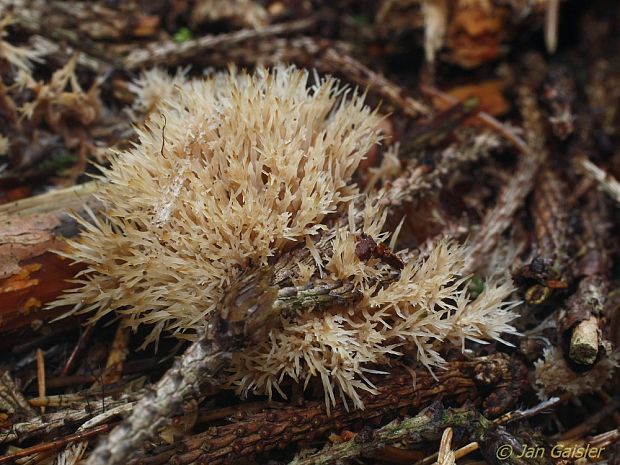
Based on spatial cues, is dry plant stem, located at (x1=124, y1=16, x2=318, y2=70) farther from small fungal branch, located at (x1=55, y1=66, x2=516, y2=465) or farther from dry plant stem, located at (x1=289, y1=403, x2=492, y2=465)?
dry plant stem, located at (x1=289, y1=403, x2=492, y2=465)

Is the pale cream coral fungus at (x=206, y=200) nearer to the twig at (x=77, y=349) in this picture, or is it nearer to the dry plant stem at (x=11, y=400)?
the twig at (x=77, y=349)

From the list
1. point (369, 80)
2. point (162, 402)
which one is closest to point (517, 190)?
point (369, 80)

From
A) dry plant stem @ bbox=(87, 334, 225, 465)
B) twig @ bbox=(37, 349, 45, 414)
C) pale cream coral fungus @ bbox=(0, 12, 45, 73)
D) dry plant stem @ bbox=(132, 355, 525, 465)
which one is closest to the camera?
dry plant stem @ bbox=(87, 334, 225, 465)

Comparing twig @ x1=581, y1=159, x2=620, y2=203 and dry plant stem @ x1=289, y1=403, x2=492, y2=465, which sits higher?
twig @ x1=581, y1=159, x2=620, y2=203

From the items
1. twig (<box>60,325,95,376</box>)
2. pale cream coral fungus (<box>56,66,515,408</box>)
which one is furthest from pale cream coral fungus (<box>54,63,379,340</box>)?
twig (<box>60,325,95,376</box>)

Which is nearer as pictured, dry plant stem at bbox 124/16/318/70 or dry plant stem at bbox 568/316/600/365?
dry plant stem at bbox 568/316/600/365

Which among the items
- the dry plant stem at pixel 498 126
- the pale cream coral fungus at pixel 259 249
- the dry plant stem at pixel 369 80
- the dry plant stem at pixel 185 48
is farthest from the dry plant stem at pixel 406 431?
the dry plant stem at pixel 185 48
